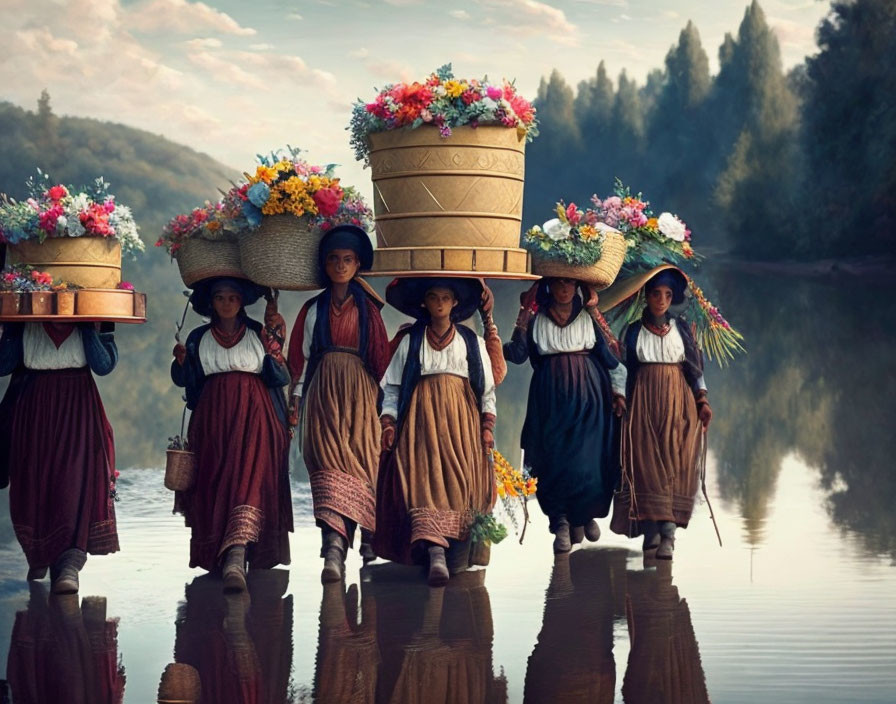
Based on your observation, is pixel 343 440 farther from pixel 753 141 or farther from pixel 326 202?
pixel 753 141

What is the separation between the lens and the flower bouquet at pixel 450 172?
1066 centimetres

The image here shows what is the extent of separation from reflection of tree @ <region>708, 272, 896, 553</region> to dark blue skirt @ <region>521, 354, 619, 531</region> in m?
1.46

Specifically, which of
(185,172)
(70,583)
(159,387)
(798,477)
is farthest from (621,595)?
(185,172)

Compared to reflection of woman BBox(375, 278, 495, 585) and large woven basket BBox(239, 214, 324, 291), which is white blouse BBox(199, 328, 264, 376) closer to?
large woven basket BBox(239, 214, 324, 291)

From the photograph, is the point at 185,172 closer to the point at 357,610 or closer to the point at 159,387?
the point at 159,387

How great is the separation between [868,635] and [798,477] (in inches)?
274

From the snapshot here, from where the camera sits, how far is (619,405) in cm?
1169

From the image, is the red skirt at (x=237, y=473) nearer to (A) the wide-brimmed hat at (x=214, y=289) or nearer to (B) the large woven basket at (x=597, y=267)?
(A) the wide-brimmed hat at (x=214, y=289)

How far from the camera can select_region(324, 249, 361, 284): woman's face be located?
10766 millimetres

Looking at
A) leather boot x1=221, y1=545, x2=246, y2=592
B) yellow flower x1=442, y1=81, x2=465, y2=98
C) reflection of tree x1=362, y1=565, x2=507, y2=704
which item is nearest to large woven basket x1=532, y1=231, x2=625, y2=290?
yellow flower x1=442, y1=81, x2=465, y2=98

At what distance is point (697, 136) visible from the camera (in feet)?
222

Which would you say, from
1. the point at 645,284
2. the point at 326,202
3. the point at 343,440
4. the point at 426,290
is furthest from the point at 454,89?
the point at 343,440

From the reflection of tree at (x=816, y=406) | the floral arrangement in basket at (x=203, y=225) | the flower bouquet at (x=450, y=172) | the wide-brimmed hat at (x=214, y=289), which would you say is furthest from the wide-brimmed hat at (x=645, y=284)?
the floral arrangement in basket at (x=203, y=225)

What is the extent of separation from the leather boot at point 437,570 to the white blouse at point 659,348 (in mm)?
1984
